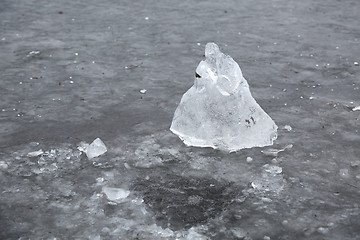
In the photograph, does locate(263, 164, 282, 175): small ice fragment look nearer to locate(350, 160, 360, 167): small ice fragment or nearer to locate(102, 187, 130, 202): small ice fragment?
locate(350, 160, 360, 167): small ice fragment

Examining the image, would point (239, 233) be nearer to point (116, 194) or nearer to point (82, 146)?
point (116, 194)

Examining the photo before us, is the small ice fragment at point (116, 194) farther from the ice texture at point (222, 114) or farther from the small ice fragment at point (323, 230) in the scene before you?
the small ice fragment at point (323, 230)

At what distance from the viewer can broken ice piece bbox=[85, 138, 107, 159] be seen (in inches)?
142

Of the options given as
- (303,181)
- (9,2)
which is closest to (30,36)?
(9,2)

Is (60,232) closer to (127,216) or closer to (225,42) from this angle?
(127,216)

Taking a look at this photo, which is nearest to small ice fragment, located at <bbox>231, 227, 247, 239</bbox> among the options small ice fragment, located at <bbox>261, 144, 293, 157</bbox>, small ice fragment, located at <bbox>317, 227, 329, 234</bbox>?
small ice fragment, located at <bbox>317, 227, 329, 234</bbox>

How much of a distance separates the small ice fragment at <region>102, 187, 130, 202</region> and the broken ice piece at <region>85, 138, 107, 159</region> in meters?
0.44

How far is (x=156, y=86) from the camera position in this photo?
4.64 metres

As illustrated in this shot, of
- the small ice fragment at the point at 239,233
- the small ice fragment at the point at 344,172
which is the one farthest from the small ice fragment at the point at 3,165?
the small ice fragment at the point at 344,172

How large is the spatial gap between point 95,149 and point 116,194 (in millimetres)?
556

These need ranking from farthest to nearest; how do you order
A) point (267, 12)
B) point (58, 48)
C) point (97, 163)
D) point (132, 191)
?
point (267, 12) → point (58, 48) → point (97, 163) → point (132, 191)

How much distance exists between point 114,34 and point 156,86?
57.6 inches

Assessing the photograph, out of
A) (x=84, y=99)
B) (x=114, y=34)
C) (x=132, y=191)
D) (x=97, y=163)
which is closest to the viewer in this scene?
(x=132, y=191)

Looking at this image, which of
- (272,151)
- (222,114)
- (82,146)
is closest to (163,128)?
(222,114)
